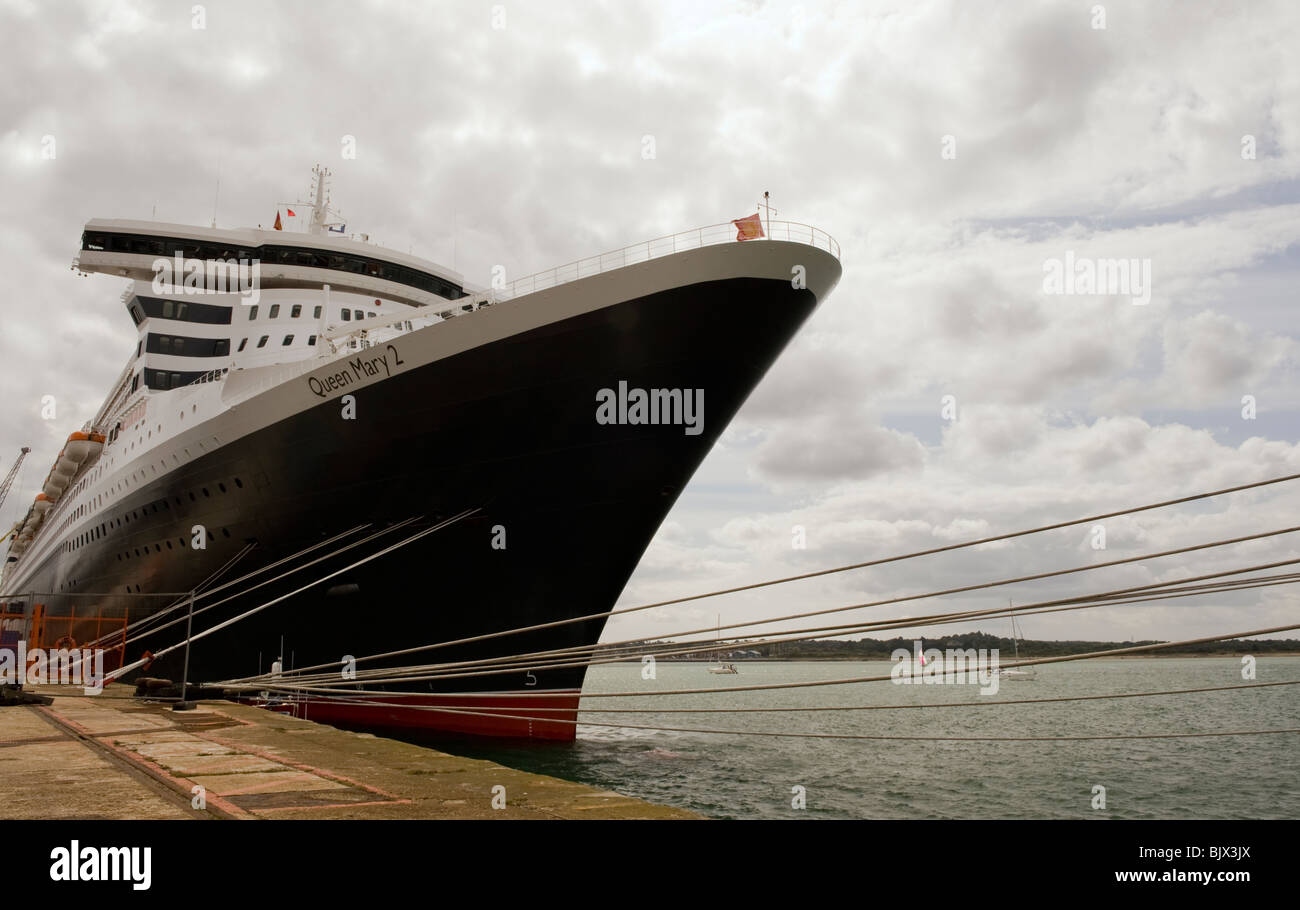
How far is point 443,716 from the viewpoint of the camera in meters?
14.3

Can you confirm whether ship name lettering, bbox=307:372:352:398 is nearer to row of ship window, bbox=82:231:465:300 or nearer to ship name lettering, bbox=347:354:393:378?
ship name lettering, bbox=347:354:393:378

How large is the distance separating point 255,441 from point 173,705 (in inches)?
186

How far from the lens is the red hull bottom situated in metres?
14.2

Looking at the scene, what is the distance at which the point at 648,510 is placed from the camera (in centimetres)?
1292

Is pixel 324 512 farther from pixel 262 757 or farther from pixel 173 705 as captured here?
pixel 262 757

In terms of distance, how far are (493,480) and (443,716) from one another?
16.6ft

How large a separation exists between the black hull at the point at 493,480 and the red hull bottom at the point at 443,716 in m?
0.58

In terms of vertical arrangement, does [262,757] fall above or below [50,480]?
below

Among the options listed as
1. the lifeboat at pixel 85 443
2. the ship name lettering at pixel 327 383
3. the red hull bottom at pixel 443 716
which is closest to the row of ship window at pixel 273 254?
the lifeboat at pixel 85 443

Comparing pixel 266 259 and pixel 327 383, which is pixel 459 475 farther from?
pixel 266 259

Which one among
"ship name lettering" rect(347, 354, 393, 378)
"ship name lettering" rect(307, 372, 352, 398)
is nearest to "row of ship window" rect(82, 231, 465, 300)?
"ship name lettering" rect(307, 372, 352, 398)
